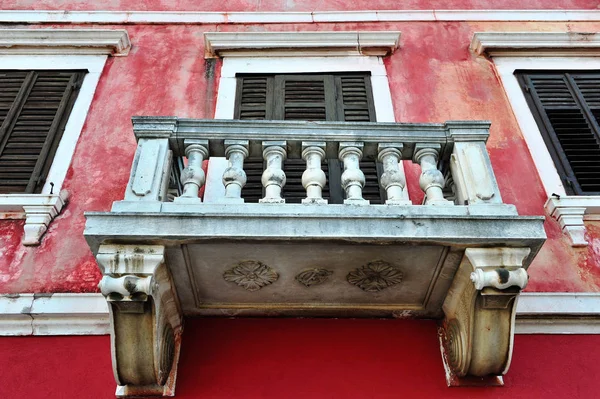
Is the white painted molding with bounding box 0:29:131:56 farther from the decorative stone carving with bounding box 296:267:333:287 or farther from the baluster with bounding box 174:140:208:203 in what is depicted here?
the decorative stone carving with bounding box 296:267:333:287

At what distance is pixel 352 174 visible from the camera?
4.60 metres

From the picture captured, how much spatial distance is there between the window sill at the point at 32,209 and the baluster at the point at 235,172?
1.79m

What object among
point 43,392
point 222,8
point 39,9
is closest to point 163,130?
point 43,392

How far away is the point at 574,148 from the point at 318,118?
8.32 feet

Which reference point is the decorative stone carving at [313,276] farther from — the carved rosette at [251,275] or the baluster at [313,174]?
the baluster at [313,174]

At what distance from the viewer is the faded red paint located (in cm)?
784

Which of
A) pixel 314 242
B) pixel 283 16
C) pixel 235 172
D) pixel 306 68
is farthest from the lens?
pixel 283 16

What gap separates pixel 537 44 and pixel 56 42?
538 cm

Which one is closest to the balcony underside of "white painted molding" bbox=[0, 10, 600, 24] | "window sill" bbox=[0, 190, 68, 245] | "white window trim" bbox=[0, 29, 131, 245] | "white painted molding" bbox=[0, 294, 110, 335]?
"white painted molding" bbox=[0, 294, 110, 335]

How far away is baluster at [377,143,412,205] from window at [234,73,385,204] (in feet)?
3.91

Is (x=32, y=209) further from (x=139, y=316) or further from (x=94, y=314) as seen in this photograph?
(x=139, y=316)

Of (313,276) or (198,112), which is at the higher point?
(198,112)

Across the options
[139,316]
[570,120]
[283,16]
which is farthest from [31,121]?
[570,120]

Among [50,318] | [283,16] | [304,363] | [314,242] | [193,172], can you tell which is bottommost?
[304,363]
